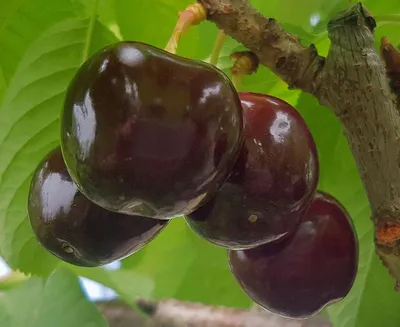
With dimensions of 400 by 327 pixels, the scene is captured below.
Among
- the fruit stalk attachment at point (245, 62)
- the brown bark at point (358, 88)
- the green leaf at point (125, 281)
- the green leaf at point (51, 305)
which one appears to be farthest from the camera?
the green leaf at point (125, 281)

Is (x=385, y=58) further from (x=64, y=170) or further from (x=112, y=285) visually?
(x=112, y=285)

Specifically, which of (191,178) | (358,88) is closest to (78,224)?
(191,178)

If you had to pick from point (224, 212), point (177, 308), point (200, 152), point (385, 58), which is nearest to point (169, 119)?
point (200, 152)

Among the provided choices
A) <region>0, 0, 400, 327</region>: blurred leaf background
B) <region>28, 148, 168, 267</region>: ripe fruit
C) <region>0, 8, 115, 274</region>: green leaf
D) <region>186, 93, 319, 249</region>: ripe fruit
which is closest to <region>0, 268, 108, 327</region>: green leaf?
<region>0, 0, 400, 327</region>: blurred leaf background

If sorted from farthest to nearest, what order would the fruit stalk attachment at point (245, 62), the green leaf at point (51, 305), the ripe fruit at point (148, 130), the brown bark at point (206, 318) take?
1. the brown bark at point (206, 318)
2. the green leaf at point (51, 305)
3. the fruit stalk attachment at point (245, 62)
4. the ripe fruit at point (148, 130)

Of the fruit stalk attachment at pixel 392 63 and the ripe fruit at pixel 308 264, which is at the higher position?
the fruit stalk attachment at pixel 392 63

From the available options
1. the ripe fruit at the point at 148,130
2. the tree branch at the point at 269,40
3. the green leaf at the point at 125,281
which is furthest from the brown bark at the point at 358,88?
the green leaf at the point at 125,281

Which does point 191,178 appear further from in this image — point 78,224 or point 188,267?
point 188,267

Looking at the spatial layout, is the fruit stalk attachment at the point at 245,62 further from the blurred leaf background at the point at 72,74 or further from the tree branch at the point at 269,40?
the blurred leaf background at the point at 72,74
